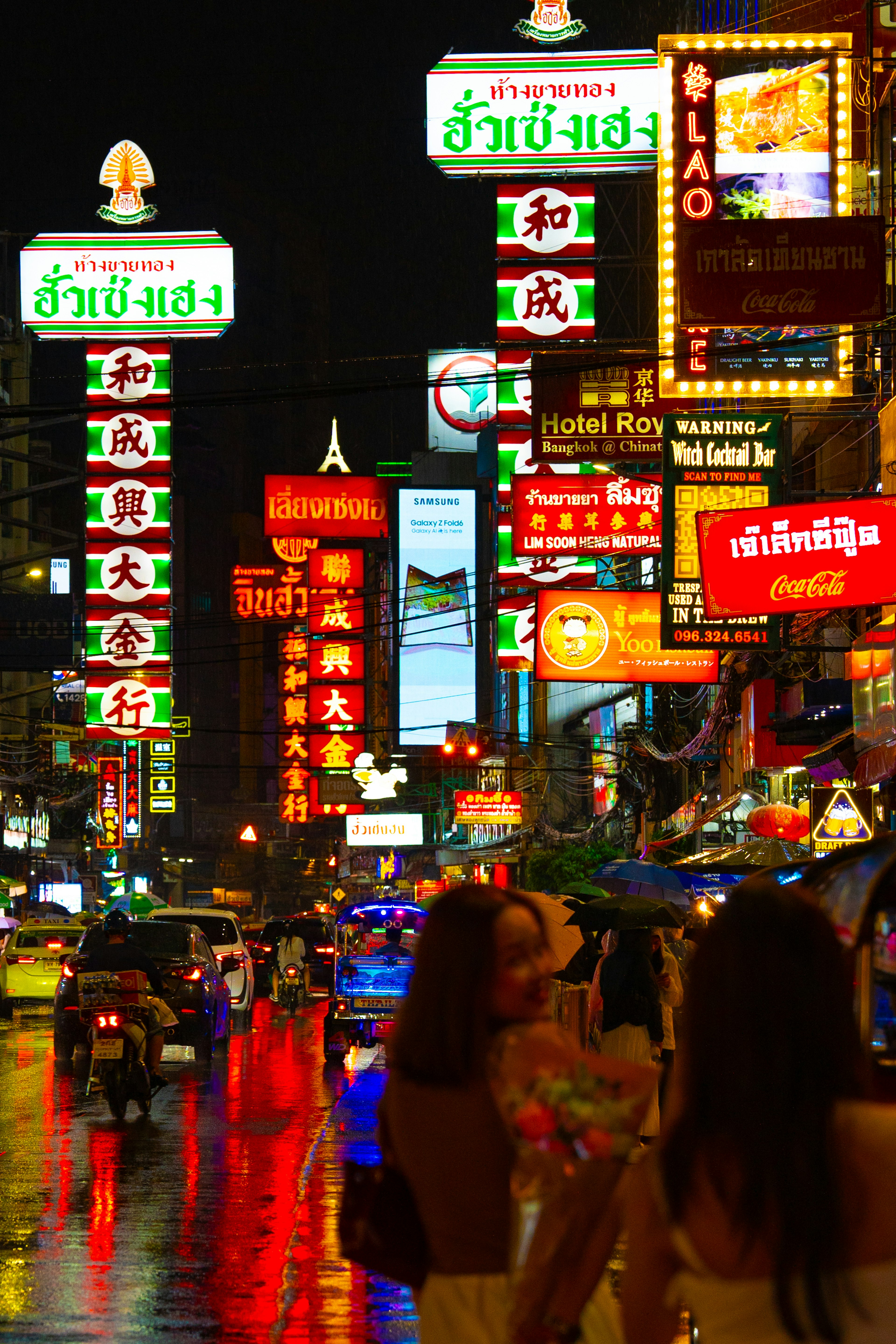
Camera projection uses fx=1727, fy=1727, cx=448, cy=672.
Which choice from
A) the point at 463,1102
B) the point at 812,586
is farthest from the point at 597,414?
the point at 463,1102

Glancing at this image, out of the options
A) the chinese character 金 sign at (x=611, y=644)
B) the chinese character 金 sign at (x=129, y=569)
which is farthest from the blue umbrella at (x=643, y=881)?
the chinese character 金 sign at (x=129, y=569)

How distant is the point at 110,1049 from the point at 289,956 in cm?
1653

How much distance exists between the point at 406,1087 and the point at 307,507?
58.8 meters

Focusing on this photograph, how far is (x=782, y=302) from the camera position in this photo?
1606 centimetres

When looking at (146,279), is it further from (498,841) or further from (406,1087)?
(406,1087)

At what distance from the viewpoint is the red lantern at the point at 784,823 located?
839 inches

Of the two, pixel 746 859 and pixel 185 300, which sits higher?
pixel 185 300

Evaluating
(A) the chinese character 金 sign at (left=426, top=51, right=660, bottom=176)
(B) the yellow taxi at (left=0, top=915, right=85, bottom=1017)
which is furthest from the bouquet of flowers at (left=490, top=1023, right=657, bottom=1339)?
(A) the chinese character 金 sign at (left=426, top=51, right=660, bottom=176)

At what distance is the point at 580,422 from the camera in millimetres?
22656

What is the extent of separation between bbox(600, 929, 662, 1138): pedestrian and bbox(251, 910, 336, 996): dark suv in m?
22.1

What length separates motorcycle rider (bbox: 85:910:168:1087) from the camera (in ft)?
48.1

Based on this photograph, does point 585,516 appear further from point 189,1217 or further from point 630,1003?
point 189,1217

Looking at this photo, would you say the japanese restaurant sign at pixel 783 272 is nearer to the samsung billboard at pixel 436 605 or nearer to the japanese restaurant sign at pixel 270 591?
the japanese restaurant sign at pixel 270 591

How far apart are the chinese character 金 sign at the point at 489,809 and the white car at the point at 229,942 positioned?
2449 cm
